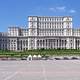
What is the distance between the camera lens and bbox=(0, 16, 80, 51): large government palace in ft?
524

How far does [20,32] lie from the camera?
169 meters

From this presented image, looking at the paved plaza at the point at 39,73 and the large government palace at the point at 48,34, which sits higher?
the large government palace at the point at 48,34

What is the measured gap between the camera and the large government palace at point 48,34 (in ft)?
524

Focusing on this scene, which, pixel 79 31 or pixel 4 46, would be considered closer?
Answer: pixel 79 31

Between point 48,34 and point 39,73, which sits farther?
point 48,34

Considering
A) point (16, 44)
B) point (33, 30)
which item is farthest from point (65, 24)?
point (16, 44)

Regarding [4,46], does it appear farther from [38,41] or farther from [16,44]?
[38,41]

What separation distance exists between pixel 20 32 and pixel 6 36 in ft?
26.5

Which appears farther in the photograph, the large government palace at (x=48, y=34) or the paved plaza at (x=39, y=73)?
the large government palace at (x=48, y=34)

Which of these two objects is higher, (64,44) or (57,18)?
(57,18)

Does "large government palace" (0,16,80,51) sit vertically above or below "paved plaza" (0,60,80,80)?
above

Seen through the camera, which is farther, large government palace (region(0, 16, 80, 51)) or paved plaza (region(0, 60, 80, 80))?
large government palace (region(0, 16, 80, 51))

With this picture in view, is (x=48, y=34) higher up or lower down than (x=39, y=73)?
higher up

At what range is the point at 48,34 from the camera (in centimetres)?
16088
